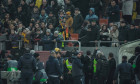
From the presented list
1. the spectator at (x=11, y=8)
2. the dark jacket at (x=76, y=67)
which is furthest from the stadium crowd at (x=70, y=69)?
the spectator at (x=11, y=8)

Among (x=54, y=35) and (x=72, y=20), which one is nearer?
(x=54, y=35)

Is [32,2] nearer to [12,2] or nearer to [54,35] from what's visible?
[12,2]

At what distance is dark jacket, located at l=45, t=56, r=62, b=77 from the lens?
21.8 metres

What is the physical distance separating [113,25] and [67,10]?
151 inches

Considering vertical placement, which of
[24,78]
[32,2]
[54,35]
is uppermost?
[32,2]

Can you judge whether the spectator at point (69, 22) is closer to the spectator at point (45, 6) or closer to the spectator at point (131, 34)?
the spectator at point (45, 6)

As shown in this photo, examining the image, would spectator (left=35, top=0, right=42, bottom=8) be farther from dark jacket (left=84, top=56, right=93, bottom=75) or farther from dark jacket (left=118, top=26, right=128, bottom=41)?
dark jacket (left=84, top=56, right=93, bottom=75)

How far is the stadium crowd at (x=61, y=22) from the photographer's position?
2488 centimetres

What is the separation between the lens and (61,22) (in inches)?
1061

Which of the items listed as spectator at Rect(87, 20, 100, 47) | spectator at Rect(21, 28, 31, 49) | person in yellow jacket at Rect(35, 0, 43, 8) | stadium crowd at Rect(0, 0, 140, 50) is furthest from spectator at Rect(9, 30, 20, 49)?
person in yellow jacket at Rect(35, 0, 43, 8)

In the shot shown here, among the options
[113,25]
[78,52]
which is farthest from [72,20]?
[78,52]

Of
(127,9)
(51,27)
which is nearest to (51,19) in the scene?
(51,27)

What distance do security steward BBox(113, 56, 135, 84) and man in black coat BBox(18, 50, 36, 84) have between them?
3.53 meters

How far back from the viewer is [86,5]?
3070 cm
